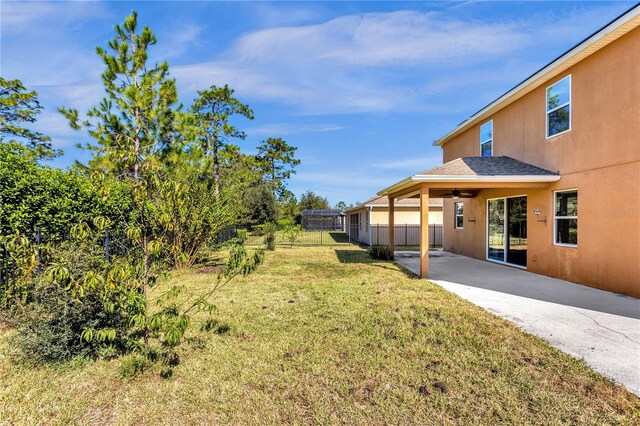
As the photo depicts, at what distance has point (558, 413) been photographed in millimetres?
2705

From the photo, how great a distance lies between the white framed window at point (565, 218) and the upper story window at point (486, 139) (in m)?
3.83

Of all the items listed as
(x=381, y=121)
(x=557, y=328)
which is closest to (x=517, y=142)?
(x=557, y=328)

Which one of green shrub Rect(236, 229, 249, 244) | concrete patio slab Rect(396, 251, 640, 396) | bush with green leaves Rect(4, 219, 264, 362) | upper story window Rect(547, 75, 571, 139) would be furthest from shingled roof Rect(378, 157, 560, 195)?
bush with green leaves Rect(4, 219, 264, 362)

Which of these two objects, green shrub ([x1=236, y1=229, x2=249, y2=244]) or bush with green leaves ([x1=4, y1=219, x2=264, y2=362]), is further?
green shrub ([x1=236, y1=229, x2=249, y2=244])

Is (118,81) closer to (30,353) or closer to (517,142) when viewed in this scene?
(30,353)

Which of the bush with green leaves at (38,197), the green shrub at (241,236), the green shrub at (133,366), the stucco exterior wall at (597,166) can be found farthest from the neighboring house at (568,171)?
the bush with green leaves at (38,197)

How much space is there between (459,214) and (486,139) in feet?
12.5

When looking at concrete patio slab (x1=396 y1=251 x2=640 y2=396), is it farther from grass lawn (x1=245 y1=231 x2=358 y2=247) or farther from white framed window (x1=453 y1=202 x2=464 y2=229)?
grass lawn (x1=245 y1=231 x2=358 y2=247)

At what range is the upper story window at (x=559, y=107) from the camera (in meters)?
8.22

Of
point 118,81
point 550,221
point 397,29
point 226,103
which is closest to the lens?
point 550,221

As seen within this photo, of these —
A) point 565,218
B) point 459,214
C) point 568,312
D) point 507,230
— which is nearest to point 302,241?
point 459,214

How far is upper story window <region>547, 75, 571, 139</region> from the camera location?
324 inches

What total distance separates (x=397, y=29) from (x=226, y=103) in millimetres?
16389

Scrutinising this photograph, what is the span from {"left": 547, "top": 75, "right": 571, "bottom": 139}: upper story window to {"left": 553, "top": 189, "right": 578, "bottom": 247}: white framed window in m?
1.64
